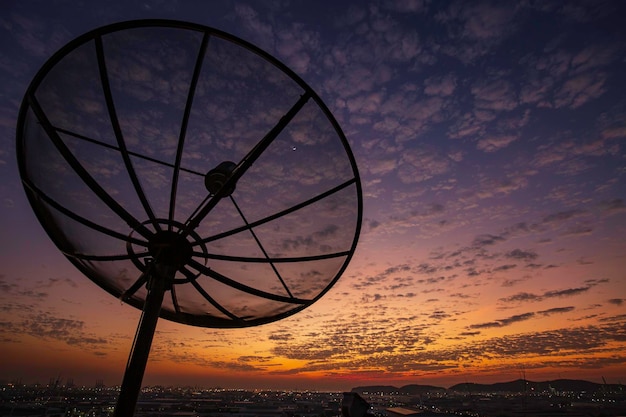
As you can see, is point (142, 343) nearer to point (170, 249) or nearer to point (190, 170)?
point (170, 249)

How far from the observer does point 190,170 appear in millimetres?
6340

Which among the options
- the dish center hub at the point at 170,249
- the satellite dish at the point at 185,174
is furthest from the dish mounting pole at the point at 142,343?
the dish center hub at the point at 170,249

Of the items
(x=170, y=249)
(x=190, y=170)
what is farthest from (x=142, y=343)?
(x=190, y=170)

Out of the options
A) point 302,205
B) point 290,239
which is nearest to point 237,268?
point 290,239

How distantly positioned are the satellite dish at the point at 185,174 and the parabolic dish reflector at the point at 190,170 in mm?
22

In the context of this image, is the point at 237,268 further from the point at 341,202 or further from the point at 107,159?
the point at 107,159

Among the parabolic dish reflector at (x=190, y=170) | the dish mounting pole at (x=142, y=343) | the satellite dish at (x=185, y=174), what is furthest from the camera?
the parabolic dish reflector at (x=190, y=170)

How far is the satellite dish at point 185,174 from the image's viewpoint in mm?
4719

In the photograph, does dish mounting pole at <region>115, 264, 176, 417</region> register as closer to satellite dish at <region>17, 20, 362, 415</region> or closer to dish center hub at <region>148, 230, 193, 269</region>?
satellite dish at <region>17, 20, 362, 415</region>

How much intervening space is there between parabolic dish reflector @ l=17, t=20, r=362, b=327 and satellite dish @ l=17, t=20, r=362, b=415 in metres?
0.02

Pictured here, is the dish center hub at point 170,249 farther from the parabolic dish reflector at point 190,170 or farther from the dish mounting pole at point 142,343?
the dish mounting pole at point 142,343

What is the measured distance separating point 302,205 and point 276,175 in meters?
0.82

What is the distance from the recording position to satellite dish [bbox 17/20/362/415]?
4.72 metres

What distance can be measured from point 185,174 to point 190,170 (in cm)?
17
